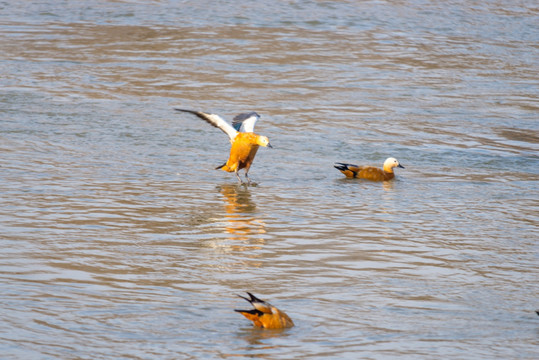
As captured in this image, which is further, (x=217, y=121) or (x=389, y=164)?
(x=389, y=164)

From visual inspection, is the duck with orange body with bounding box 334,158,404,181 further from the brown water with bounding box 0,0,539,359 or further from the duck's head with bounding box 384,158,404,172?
the brown water with bounding box 0,0,539,359

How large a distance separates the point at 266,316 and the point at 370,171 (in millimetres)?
5207

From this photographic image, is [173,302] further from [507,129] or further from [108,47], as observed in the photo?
[108,47]

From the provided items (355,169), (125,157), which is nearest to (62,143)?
(125,157)

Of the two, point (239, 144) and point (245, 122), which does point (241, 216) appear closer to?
point (239, 144)

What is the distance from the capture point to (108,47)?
19156mm

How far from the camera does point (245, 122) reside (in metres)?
11.6

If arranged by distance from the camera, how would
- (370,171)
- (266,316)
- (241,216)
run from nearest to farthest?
(266,316), (241,216), (370,171)

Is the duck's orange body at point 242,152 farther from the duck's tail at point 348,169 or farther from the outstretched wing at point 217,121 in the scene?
the duck's tail at point 348,169

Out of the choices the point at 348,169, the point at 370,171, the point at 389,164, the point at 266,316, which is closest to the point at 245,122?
the point at 348,169

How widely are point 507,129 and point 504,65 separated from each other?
4.64m

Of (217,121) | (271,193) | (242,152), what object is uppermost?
(217,121)

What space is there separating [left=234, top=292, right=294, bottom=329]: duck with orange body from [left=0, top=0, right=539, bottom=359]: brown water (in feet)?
0.25

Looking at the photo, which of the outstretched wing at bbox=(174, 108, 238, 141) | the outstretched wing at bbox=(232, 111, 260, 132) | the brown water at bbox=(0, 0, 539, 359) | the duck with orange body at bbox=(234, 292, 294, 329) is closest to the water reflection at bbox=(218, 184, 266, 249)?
the brown water at bbox=(0, 0, 539, 359)
